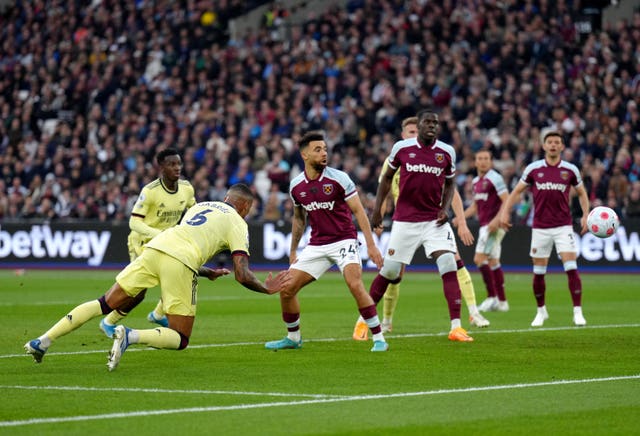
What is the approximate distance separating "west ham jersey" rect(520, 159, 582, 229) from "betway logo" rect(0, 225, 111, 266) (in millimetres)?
17571

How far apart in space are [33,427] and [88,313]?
344 centimetres

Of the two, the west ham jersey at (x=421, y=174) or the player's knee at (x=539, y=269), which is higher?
the west ham jersey at (x=421, y=174)

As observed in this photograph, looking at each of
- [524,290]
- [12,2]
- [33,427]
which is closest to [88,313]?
[33,427]

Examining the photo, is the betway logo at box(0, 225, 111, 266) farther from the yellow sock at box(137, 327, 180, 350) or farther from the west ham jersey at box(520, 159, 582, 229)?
the yellow sock at box(137, 327, 180, 350)

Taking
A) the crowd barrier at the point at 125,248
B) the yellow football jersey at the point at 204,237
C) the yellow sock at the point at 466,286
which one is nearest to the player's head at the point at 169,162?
the yellow football jersey at the point at 204,237

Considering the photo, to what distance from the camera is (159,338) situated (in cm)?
1138

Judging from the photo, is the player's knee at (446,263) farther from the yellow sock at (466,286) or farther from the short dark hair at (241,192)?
the short dark hair at (241,192)

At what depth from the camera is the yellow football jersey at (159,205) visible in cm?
1592

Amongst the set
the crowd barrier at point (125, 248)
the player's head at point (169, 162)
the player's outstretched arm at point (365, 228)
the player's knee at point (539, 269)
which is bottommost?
the crowd barrier at point (125, 248)

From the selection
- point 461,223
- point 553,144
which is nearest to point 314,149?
point 461,223

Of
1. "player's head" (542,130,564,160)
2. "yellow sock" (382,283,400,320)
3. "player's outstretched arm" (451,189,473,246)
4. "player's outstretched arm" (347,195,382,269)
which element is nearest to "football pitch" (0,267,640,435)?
"yellow sock" (382,283,400,320)

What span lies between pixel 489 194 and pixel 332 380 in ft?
34.0

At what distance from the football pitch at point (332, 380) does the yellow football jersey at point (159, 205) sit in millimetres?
1469

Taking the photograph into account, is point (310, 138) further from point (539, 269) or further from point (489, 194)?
point (489, 194)
